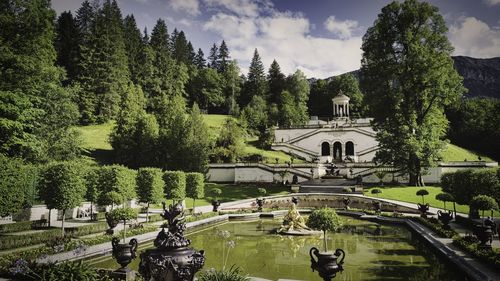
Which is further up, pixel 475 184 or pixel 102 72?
pixel 102 72

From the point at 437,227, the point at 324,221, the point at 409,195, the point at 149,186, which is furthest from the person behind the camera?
the point at 409,195

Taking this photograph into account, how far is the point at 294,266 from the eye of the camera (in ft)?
49.1

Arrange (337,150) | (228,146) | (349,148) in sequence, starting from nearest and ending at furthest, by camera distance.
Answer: (228,146) < (349,148) < (337,150)

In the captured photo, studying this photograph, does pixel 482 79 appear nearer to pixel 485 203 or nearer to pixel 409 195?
pixel 409 195

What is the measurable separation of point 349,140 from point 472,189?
42632 mm

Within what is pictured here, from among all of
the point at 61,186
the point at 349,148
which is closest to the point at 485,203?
the point at 61,186

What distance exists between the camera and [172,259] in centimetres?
761

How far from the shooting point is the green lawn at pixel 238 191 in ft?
134

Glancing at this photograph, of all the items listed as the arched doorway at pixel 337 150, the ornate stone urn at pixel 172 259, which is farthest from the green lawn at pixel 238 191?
the ornate stone urn at pixel 172 259

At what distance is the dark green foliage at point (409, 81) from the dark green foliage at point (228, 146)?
22.6 m

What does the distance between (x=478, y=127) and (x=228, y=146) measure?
49.9 meters

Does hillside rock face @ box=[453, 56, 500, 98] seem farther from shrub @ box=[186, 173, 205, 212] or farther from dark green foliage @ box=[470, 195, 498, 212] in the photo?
dark green foliage @ box=[470, 195, 498, 212]

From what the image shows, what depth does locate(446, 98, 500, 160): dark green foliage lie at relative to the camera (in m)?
68.5

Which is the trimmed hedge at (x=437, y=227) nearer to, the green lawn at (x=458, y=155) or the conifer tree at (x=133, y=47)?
the green lawn at (x=458, y=155)
